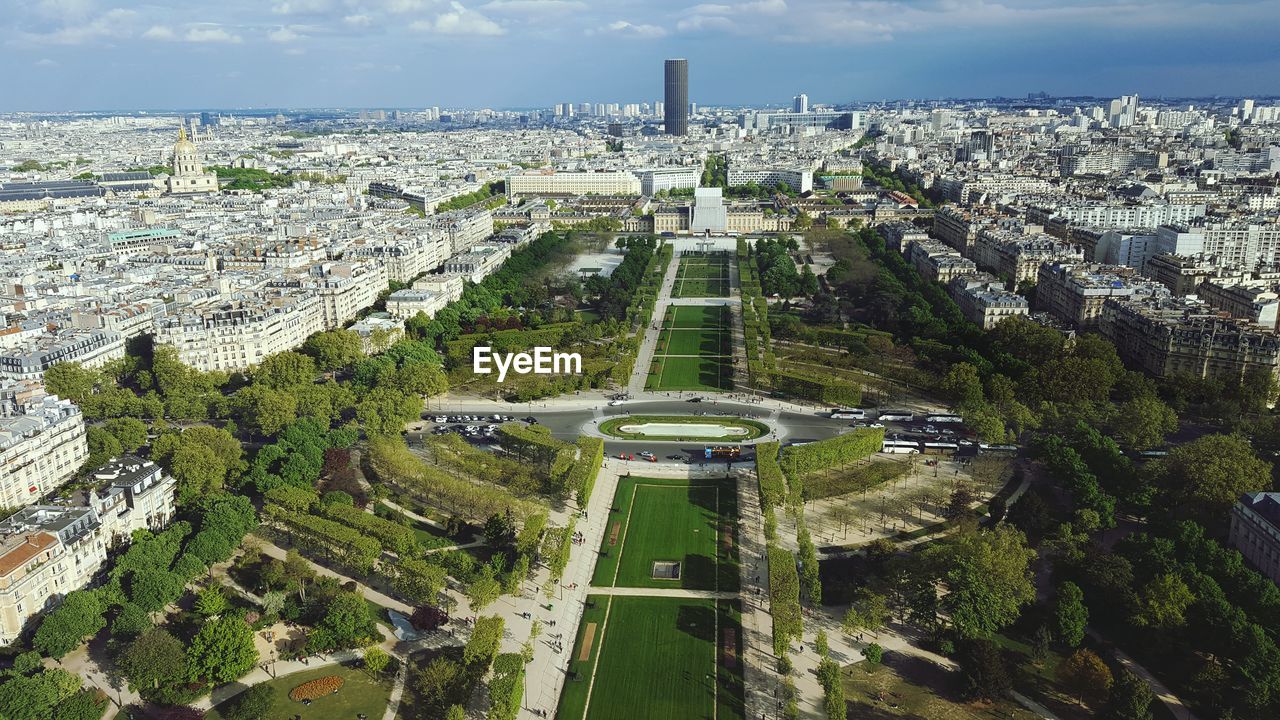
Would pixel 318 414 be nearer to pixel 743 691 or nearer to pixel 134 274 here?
pixel 743 691

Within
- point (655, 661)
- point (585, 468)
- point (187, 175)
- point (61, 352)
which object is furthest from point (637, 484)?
point (187, 175)

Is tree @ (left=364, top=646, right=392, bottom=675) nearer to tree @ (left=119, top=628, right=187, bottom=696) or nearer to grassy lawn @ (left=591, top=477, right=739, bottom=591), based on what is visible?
tree @ (left=119, top=628, right=187, bottom=696)

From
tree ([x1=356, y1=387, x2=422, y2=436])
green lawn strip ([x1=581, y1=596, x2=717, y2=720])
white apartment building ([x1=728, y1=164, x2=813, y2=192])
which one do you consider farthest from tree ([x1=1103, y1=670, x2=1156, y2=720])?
white apartment building ([x1=728, y1=164, x2=813, y2=192])

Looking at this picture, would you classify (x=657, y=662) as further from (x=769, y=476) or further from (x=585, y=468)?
(x=585, y=468)

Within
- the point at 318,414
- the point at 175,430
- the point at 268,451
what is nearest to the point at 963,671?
the point at 268,451

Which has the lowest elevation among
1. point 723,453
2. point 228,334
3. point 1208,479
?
point 723,453

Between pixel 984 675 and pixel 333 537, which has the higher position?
pixel 333 537
